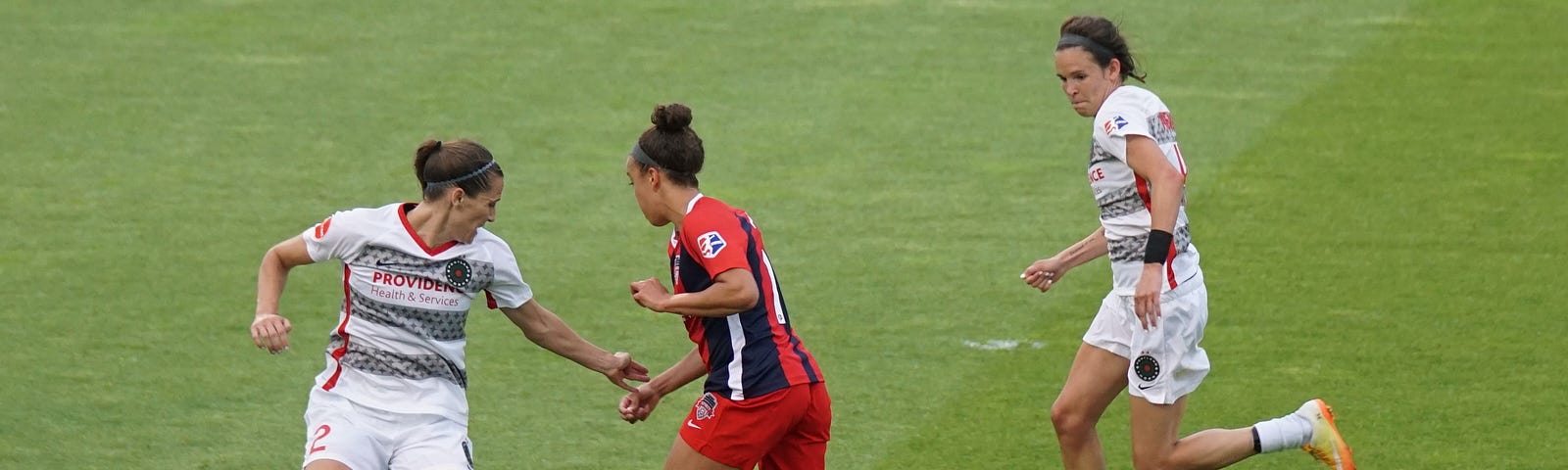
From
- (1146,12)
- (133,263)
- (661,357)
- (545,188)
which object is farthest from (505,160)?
(1146,12)

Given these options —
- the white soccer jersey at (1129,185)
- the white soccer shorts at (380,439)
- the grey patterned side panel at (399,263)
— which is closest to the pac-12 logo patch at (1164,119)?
the white soccer jersey at (1129,185)

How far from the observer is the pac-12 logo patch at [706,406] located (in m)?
5.26

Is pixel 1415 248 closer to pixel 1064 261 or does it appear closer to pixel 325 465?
pixel 1064 261

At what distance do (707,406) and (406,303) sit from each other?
0.85 m

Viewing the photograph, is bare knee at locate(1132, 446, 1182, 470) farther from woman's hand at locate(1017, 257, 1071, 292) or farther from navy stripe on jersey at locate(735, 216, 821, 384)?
navy stripe on jersey at locate(735, 216, 821, 384)

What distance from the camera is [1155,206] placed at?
532 cm

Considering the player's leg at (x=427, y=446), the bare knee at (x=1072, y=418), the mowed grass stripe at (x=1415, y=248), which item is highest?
the player's leg at (x=427, y=446)

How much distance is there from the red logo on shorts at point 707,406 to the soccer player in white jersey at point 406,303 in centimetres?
63

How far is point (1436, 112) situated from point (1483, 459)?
5252mm

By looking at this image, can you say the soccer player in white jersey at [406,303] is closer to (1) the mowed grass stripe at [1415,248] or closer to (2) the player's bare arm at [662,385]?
(2) the player's bare arm at [662,385]

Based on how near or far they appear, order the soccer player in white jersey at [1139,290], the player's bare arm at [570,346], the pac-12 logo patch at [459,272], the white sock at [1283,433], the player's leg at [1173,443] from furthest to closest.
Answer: the white sock at [1283,433]
the player's leg at [1173,443]
the player's bare arm at [570,346]
the soccer player in white jersey at [1139,290]
the pac-12 logo patch at [459,272]

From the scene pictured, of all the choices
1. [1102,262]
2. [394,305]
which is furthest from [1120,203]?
[1102,262]

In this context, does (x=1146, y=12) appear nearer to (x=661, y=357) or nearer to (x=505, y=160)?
(x=505, y=160)

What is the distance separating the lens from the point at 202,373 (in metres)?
7.50
